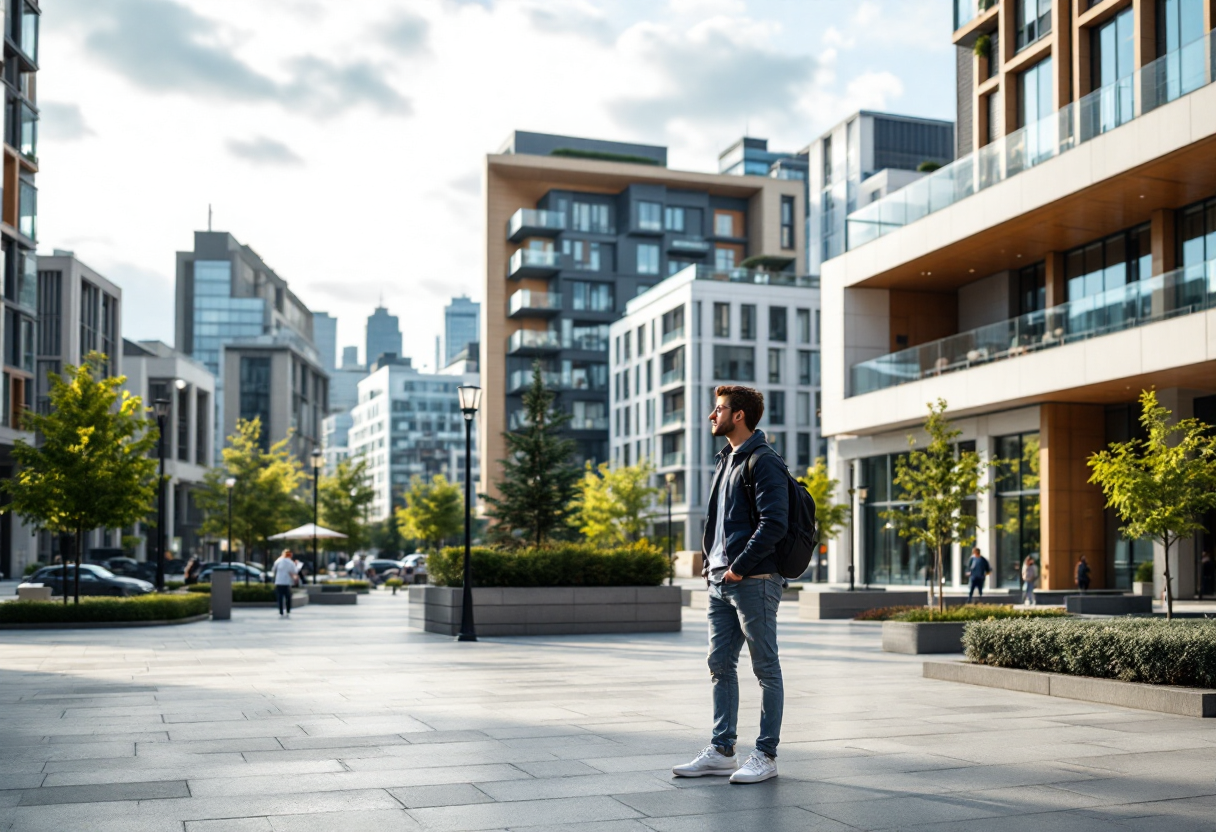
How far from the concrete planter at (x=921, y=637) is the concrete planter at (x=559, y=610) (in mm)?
5435

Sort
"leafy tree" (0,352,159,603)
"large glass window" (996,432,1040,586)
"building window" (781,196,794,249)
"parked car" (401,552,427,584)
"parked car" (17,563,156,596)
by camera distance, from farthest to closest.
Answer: "building window" (781,196,794,249), "parked car" (401,552,427,584), "parked car" (17,563,156,596), "large glass window" (996,432,1040,586), "leafy tree" (0,352,159,603)

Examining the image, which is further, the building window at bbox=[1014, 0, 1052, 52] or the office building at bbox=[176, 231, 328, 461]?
the office building at bbox=[176, 231, 328, 461]

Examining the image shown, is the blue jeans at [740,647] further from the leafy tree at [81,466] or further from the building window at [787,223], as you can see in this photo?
the building window at [787,223]

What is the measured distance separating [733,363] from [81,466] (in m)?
55.0

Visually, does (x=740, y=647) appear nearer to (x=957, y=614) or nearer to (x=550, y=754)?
(x=550, y=754)

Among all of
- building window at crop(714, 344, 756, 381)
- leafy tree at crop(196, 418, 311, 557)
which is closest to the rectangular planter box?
leafy tree at crop(196, 418, 311, 557)

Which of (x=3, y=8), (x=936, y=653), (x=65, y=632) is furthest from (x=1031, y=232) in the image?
(x=3, y=8)

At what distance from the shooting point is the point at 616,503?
60219mm

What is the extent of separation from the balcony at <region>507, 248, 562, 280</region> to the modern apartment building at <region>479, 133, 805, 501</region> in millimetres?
71

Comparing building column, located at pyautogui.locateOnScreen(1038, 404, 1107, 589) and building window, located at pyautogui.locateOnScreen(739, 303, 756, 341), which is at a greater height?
building window, located at pyautogui.locateOnScreen(739, 303, 756, 341)

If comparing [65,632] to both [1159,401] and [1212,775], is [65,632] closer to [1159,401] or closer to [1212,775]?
[1212,775]

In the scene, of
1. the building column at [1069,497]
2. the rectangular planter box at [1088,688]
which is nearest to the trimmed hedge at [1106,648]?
the rectangular planter box at [1088,688]

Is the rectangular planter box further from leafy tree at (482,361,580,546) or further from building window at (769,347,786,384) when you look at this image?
building window at (769,347,786,384)

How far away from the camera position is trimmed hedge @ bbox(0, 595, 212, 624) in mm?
24922
